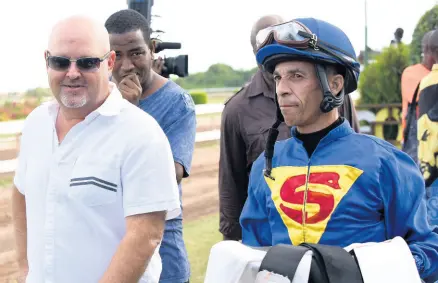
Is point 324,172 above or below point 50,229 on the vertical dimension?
above

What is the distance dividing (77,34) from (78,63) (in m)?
0.11

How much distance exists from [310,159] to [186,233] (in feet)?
25.2

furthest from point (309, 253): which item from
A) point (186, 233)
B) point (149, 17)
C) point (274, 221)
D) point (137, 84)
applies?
point (186, 233)

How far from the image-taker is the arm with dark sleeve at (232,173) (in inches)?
189

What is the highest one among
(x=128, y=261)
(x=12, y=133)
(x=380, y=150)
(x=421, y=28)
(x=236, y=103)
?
(x=380, y=150)

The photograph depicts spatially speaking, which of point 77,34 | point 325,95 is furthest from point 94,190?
point 325,95

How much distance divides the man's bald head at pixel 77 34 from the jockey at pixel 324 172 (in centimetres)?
62

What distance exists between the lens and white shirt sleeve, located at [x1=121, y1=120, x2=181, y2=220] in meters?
2.98

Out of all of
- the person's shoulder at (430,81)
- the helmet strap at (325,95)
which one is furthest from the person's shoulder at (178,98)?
the person's shoulder at (430,81)

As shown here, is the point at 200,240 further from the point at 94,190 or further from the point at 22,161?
the point at 94,190

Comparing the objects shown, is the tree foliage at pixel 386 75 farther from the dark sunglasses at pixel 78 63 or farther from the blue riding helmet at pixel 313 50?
the dark sunglasses at pixel 78 63

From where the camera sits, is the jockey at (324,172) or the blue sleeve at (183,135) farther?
the blue sleeve at (183,135)

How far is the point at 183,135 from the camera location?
13.8 ft

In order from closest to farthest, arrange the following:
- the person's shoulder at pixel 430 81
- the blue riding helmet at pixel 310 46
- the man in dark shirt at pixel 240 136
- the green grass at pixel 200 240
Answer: the blue riding helmet at pixel 310 46
the man in dark shirt at pixel 240 136
the person's shoulder at pixel 430 81
the green grass at pixel 200 240
